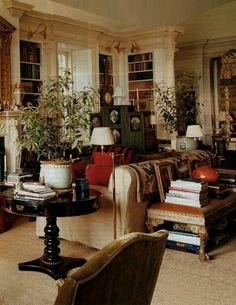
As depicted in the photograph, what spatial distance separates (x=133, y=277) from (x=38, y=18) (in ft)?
22.6

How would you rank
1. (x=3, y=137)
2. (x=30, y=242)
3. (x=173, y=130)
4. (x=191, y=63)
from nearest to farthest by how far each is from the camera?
(x=30, y=242)
(x=3, y=137)
(x=173, y=130)
(x=191, y=63)

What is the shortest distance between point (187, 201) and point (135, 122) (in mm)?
3254

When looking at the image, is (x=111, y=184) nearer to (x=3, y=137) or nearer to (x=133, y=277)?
(x=133, y=277)

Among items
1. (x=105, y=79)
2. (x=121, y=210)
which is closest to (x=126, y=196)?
(x=121, y=210)

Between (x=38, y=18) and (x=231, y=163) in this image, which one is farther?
(x=231, y=163)

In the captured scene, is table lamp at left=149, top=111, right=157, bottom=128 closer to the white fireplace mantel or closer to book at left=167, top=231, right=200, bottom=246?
the white fireplace mantel

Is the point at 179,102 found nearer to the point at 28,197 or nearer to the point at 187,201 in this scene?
the point at 187,201

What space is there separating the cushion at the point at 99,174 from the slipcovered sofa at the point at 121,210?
6 cm

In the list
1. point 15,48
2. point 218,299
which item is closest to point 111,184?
point 218,299

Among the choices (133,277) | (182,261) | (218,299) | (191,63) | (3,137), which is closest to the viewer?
(133,277)

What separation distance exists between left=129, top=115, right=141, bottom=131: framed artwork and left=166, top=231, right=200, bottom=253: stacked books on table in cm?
329

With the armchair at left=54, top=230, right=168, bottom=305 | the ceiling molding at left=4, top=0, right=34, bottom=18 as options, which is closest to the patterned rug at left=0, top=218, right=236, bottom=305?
the armchair at left=54, top=230, right=168, bottom=305

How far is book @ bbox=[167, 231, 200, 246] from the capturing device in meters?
3.67

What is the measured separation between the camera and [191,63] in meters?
10.6
